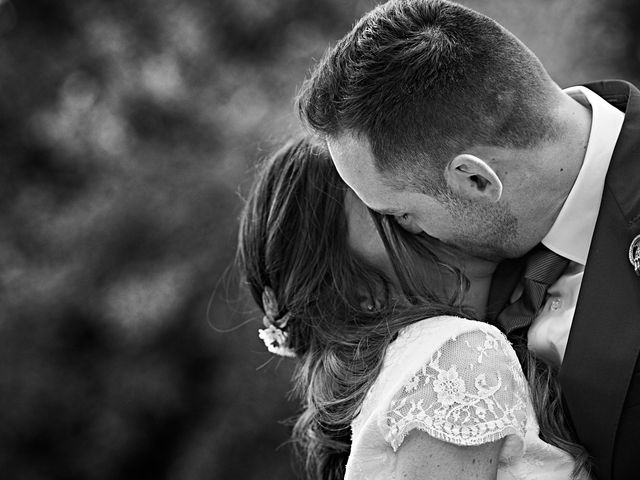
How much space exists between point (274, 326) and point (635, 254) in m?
0.98

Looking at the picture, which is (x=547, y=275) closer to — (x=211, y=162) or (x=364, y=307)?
(x=364, y=307)

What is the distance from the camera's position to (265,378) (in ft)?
11.8

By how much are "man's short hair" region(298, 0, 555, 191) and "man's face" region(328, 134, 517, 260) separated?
0.10 ft

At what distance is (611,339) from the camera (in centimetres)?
178

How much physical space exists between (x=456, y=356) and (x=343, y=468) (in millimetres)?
795

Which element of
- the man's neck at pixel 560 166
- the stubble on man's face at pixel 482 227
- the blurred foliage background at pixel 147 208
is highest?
the man's neck at pixel 560 166

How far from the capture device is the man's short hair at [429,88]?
182cm

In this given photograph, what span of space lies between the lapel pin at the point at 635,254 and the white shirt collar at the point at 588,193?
0.48 feet

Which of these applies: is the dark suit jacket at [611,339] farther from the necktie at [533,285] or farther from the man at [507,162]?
the necktie at [533,285]

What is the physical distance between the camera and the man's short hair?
182 centimetres

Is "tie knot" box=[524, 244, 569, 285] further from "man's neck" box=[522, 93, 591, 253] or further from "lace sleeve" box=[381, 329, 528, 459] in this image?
"lace sleeve" box=[381, 329, 528, 459]

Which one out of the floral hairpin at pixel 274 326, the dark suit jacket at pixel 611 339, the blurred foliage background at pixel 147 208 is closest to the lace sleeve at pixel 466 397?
the dark suit jacket at pixel 611 339

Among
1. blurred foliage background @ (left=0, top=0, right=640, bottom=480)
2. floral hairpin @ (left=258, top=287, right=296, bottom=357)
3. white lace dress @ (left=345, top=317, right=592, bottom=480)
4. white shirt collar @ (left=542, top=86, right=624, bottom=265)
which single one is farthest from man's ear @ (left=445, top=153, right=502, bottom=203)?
blurred foliage background @ (left=0, top=0, right=640, bottom=480)

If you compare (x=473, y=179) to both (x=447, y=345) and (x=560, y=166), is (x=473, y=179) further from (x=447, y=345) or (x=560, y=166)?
(x=447, y=345)
